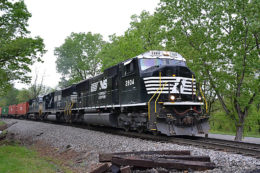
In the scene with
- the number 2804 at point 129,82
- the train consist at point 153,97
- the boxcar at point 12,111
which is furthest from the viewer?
the boxcar at point 12,111

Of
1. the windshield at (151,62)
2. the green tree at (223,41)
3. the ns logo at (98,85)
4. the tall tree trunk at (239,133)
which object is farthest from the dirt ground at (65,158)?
the tall tree trunk at (239,133)

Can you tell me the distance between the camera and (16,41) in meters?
13.0

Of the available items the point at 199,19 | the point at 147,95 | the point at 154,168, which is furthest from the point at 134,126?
the point at 199,19

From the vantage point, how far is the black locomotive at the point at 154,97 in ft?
32.4

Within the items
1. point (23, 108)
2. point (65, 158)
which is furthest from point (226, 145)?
point (23, 108)

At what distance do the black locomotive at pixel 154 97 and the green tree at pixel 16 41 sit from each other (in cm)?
454

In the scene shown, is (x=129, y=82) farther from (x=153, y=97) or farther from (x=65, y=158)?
(x=65, y=158)

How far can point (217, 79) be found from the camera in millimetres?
14023

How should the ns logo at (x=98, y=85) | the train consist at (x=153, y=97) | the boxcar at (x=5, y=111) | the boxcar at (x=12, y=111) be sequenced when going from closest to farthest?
the train consist at (x=153, y=97), the ns logo at (x=98, y=85), the boxcar at (x=12, y=111), the boxcar at (x=5, y=111)

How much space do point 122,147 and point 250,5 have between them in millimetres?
9248

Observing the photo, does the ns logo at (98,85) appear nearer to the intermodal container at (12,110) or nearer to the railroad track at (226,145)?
the railroad track at (226,145)

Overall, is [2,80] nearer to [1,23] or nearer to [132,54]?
[1,23]

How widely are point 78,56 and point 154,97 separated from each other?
36675mm

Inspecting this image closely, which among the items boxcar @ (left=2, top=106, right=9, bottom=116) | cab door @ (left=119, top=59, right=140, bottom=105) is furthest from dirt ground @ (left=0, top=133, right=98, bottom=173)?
boxcar @ (left=2, top=106, right=9, bottom=116)
